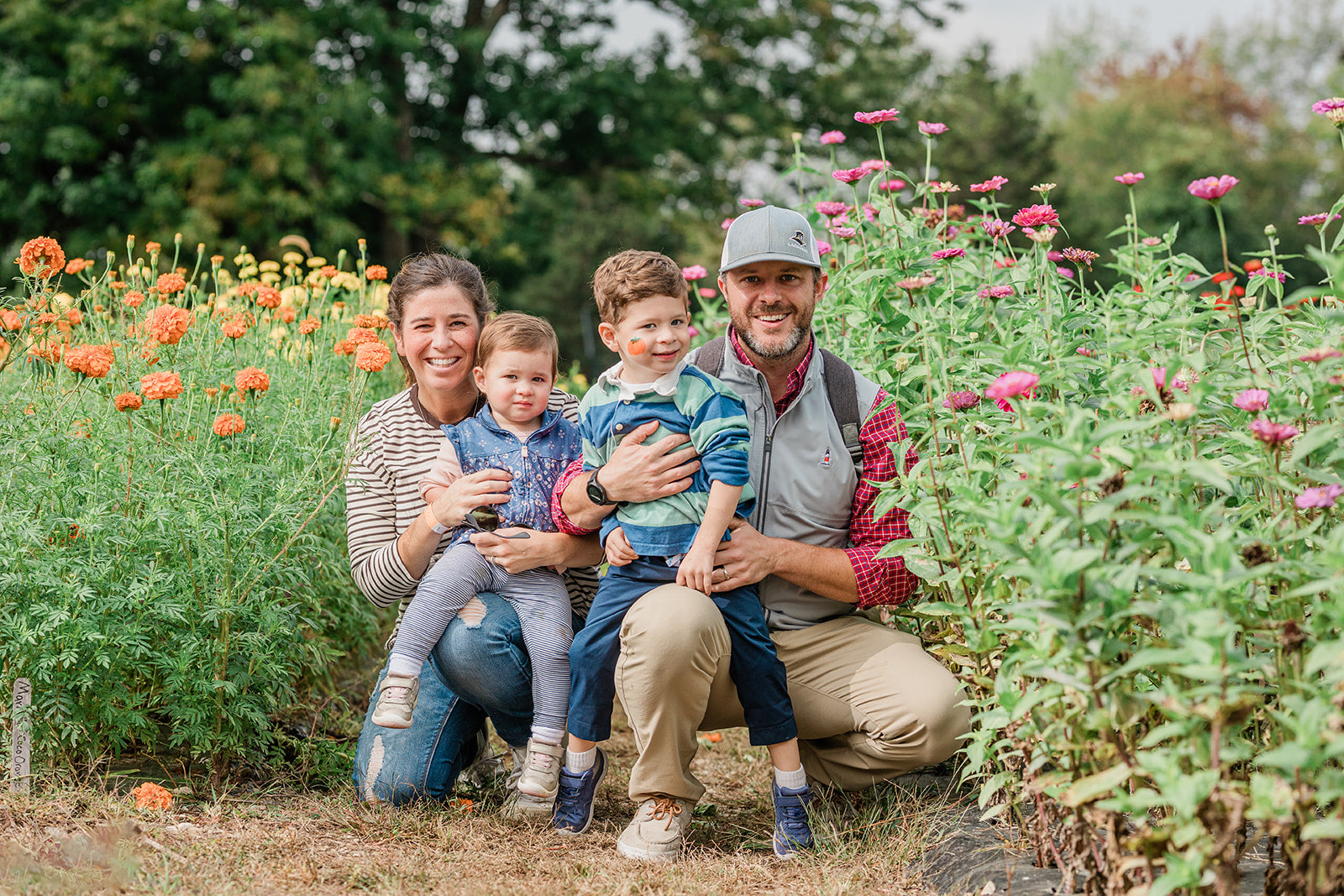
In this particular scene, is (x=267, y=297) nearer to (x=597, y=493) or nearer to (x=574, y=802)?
(x=597, y=493)

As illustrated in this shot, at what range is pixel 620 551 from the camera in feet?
9.39

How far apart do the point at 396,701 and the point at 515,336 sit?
1.03 metres

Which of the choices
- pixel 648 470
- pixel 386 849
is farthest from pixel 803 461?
pixel 386 849

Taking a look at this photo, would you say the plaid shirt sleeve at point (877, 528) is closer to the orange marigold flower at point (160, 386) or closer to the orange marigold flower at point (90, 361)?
A: the orange marigold flower at point (160, 386)

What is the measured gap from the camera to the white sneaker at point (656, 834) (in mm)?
2775

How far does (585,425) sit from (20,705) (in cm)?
160

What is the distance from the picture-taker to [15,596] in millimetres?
2791

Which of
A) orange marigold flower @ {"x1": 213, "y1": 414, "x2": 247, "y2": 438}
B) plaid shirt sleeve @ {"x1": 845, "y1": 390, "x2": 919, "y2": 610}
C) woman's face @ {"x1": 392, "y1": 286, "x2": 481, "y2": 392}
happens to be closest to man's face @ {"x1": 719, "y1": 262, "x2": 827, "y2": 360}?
plaid shirt sleeve @ {"x1": 845, "y1": 390, "x2": 919, "y2": 610}

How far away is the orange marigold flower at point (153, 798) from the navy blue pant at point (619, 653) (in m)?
1.06

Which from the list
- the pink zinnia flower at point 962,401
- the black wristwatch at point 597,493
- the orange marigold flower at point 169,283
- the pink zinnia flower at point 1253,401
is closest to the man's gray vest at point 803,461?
the black wristwatch at point 597,493

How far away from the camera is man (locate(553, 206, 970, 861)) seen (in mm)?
2789

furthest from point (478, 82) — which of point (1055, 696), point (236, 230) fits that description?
point (1055, 696)

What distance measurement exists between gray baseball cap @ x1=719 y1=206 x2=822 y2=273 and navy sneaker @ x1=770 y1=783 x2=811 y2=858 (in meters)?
1.40

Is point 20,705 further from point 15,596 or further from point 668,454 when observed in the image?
point 668,454
